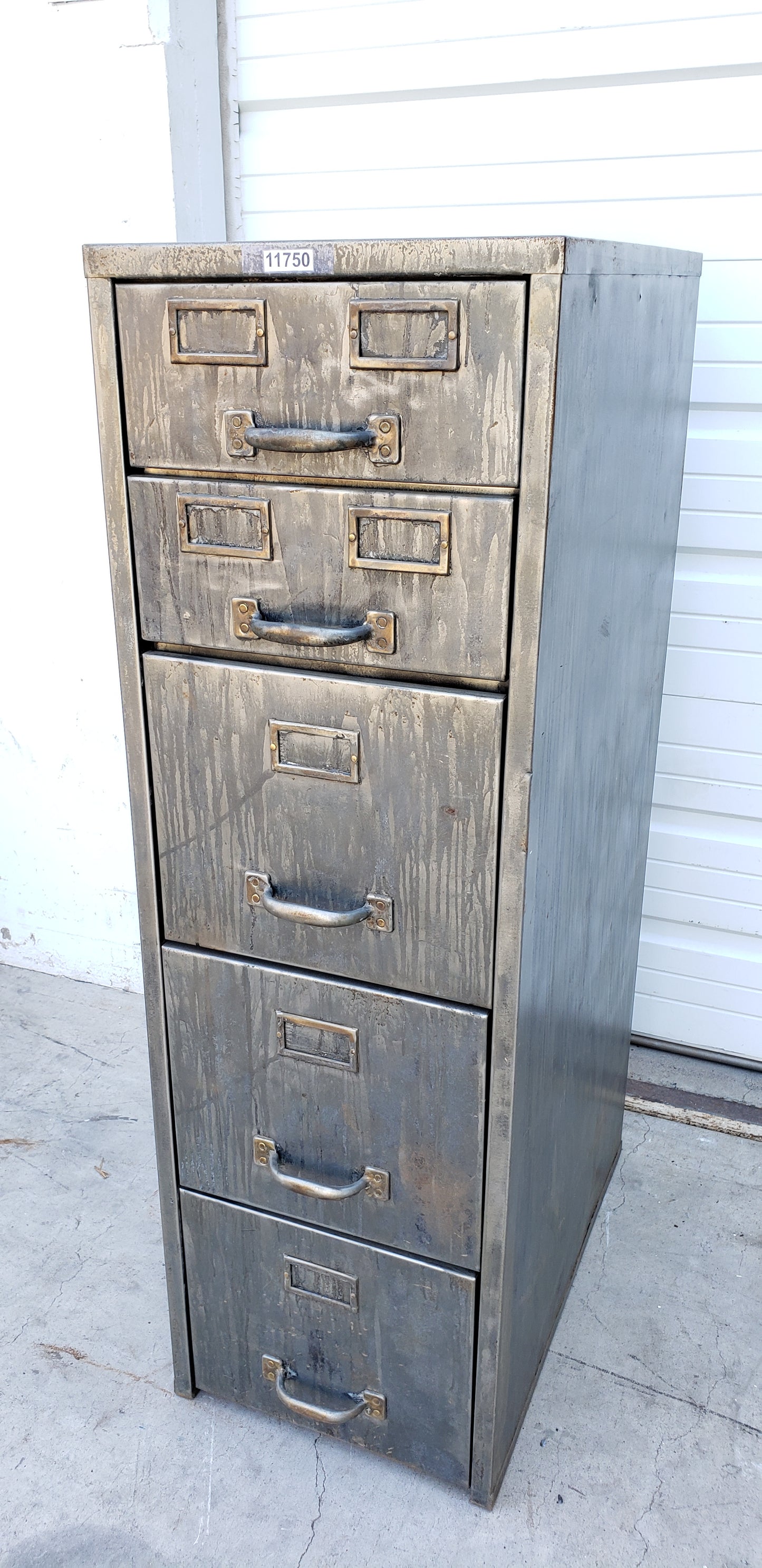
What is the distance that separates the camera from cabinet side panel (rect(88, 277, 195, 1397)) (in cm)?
132

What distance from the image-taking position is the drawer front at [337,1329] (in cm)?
155

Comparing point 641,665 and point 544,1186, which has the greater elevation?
point 641,665

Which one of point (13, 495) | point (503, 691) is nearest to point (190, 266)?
point (503, 691)

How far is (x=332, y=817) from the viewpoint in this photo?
1.37 meters

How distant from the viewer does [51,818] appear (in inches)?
113

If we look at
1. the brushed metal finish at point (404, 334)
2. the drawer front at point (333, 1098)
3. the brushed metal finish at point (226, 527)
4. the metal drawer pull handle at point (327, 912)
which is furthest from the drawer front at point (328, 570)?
the drawer front at point (333, 1098)

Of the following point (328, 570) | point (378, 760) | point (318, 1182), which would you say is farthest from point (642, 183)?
point (318, 1182)

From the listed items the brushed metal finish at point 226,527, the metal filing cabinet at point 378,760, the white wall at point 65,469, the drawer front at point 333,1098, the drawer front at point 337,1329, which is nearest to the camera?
the metal filing cabinet at point 378,760

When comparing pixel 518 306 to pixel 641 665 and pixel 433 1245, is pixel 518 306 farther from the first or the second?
pixel 433 1245

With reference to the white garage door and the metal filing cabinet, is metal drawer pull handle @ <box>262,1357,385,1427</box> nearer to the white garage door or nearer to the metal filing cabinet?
the metal filing cabinet

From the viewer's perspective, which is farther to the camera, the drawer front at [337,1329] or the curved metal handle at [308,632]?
the drawer front at [337,1329]

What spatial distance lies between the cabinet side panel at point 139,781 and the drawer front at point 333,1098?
0.08 feet

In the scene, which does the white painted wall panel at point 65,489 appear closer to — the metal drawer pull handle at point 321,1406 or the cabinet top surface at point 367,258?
the cabinet top surface at point 367,258

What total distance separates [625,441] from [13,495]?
1632 mm
